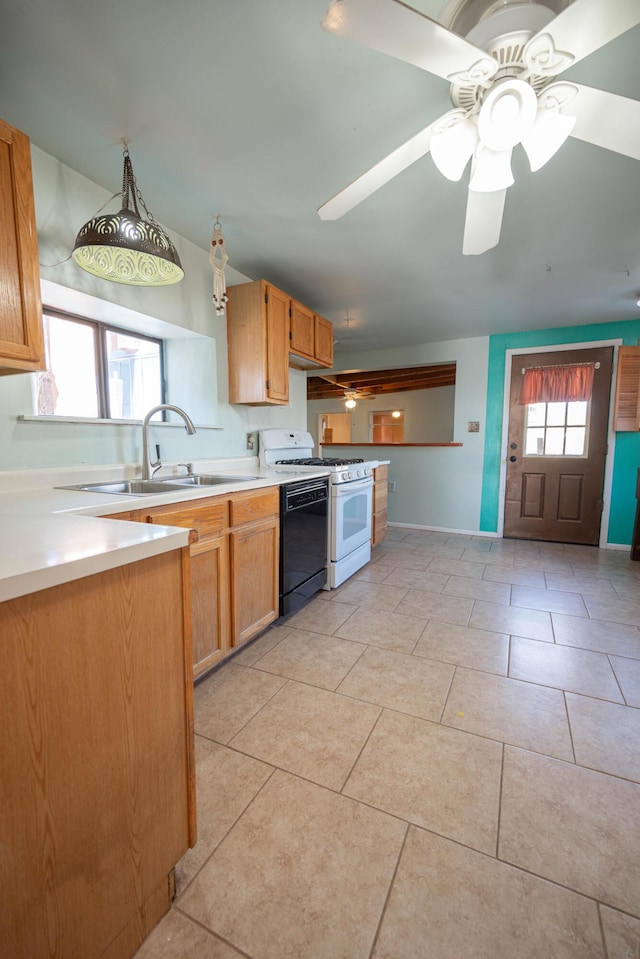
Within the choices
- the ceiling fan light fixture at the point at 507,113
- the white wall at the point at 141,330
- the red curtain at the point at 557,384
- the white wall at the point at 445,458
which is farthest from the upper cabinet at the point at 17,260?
the red curtain at the point at 557,384

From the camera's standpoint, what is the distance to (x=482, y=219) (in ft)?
4.86

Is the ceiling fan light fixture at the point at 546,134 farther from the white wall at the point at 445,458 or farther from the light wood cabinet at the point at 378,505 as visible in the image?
the white wall at the point at 445,458

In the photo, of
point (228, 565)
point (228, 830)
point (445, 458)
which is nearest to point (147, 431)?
point (228, 565)

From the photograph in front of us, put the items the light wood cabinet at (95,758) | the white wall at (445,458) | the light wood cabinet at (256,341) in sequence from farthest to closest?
the white wall at (445,458) → the light wood cabinet at (256,341) → the light wood cabinet at (95,758)

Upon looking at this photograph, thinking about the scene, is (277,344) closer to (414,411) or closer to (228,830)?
(228,830)

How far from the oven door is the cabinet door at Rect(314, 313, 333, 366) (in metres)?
1.15

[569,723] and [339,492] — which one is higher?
[339,492]

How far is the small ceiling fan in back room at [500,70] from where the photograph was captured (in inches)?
32.1

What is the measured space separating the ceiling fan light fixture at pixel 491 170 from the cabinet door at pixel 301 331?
5.92 ft

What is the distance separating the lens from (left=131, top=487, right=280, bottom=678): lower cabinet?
5.28 feet

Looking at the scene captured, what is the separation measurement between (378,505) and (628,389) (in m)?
2.73

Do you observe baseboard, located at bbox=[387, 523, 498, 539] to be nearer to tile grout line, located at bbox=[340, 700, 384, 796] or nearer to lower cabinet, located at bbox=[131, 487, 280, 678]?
lower cabinet, located at bbox=[131, 487, 280, 678]

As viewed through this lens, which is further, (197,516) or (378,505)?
(378,505)

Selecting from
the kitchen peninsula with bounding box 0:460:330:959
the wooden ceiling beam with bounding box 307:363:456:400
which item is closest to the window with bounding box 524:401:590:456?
the wooden ceiling beam with bounding box 307:363:456:400
